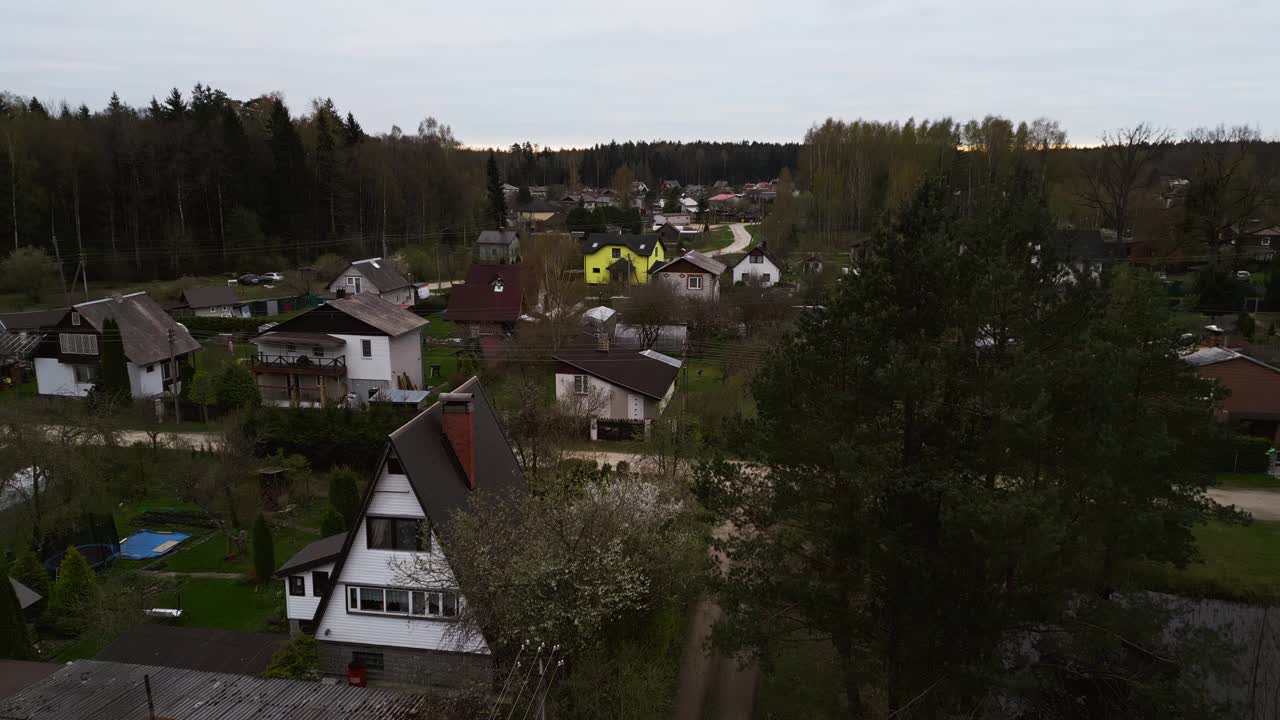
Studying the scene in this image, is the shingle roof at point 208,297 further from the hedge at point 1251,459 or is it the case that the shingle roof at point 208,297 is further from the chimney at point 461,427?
the hedge at point 1251,459

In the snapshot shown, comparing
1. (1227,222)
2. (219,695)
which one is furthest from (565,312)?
(1227,222)

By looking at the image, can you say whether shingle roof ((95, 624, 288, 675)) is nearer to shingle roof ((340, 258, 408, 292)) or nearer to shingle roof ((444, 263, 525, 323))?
shingle roof ((444, 263, 525, 323))

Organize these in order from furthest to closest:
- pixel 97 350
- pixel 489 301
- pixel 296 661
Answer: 1. pixel 489 301
2. pixel 97 350
3. pixel 296 661

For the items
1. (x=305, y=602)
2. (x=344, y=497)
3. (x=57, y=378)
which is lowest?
(x=305, y=602)

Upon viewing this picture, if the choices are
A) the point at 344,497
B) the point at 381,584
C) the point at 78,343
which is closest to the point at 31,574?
the point at 344,497

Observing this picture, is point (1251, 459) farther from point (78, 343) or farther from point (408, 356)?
point (78, 343)

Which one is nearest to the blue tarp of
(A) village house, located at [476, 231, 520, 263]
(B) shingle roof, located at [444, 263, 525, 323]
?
(B) shingle roof, located at [444, 263, 525, 323]

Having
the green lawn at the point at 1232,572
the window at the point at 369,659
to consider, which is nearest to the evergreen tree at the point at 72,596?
the window at the point at 369,659
